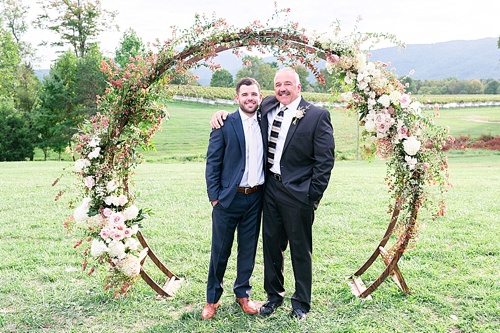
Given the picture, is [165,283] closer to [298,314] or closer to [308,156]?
[298,314]

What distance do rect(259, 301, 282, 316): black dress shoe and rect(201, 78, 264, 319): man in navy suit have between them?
7 cm

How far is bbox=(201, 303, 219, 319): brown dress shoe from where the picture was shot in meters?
4.73

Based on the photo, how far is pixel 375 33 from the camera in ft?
16.0

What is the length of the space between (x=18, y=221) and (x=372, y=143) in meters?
6.71

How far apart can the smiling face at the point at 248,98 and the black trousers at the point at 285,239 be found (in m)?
0.73

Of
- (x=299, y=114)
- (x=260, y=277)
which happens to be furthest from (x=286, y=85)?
(x=260, y=277)

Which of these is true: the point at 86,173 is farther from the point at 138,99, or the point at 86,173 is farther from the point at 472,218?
the point at 472,218

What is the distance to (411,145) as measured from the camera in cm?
471

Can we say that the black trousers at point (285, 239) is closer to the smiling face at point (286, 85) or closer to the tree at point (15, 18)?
the smiling face at point (286, 85)

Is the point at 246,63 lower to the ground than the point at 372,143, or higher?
higher

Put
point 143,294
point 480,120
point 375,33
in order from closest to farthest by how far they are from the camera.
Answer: point 375,33, point 143,294, point 480,120

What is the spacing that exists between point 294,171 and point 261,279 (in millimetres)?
1841

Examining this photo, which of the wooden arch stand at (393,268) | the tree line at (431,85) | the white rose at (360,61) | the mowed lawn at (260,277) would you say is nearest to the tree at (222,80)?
the tree line at (431,85)

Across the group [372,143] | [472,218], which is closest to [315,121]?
[372,143]
